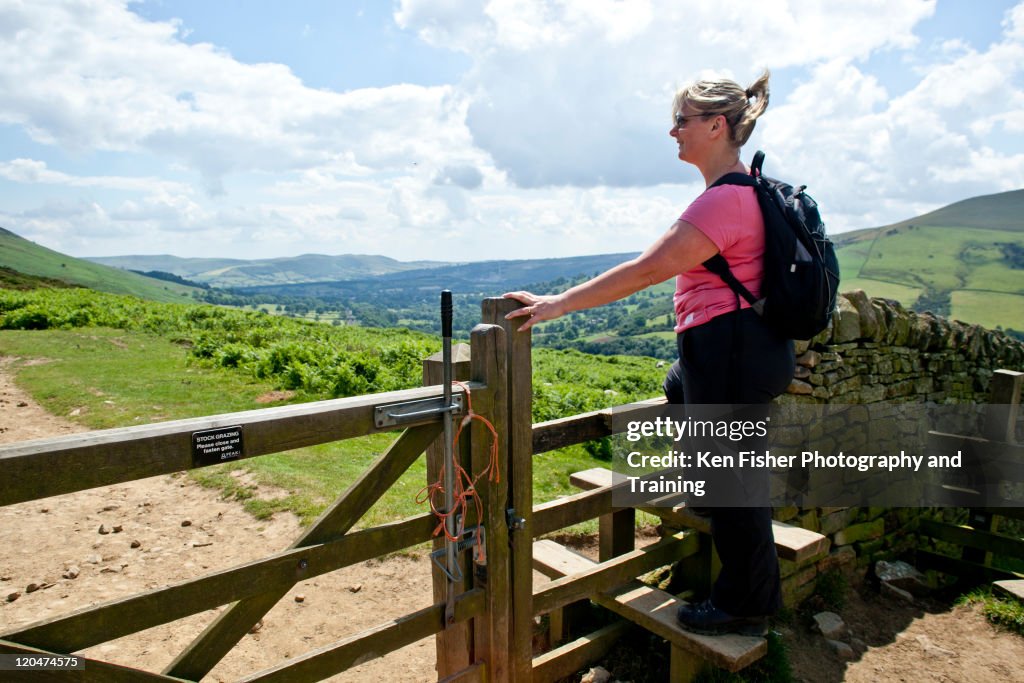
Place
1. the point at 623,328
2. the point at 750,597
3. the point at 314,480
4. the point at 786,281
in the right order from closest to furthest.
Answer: the point at 786,281
the point at 750,597
the point at 314,480
the point at 623,328

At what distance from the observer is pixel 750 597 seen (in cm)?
332

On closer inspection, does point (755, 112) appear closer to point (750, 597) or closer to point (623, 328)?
point (750, 597)

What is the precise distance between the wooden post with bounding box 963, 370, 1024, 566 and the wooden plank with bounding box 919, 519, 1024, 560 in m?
0.11

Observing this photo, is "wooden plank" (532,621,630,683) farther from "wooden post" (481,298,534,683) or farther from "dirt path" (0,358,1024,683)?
"dirt path" (0,358,1024,683)

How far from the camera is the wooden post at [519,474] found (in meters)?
2.94

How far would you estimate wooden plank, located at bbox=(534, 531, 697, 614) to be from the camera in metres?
3.40

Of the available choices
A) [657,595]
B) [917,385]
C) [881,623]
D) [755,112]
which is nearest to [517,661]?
[657,595]

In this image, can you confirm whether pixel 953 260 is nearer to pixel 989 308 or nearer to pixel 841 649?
pixel 989 308

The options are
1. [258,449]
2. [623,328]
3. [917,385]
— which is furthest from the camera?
[623,328]

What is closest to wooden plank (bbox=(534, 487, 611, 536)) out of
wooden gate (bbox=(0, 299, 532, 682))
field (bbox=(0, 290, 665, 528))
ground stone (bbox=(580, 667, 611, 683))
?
wooden gate (bbox=(0, 299, 532, 682))

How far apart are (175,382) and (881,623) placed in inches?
468

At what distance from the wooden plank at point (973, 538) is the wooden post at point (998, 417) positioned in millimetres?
111

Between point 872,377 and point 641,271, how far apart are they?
4458 millimetres

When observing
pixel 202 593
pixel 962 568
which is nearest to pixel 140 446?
pixel 202 593
